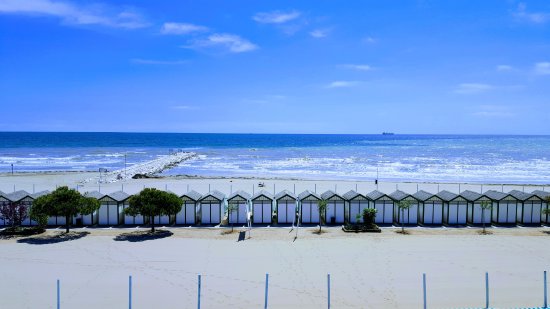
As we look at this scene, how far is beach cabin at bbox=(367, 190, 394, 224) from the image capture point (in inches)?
998

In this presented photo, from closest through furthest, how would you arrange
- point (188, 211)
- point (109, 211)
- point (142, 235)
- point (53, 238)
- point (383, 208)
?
point (53, 238)
point (142, 235)
point (109, 211)
point (188, 211)
point (383, 208)

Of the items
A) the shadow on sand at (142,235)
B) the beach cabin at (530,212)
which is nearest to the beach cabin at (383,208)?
the beach cabin at (530,212)

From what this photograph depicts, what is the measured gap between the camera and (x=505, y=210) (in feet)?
83.6

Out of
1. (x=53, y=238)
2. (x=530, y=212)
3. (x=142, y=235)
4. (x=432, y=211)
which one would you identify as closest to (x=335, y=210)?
(x=432, y=211)

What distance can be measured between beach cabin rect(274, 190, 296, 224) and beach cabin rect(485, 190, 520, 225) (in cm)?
1100

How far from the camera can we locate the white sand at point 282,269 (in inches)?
549

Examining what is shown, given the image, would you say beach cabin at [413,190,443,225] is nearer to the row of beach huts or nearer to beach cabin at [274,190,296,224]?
the row of beach huts

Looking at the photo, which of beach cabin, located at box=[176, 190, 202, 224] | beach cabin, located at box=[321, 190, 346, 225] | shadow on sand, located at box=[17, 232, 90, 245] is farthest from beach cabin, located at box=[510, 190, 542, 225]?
shadow on sand, located at box=[17, 232, 90, 245]

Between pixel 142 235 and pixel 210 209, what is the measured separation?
4.24 meters

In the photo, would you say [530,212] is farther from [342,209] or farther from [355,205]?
[342,209]

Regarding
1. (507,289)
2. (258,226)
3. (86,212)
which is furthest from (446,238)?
(86,212)

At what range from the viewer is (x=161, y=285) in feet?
49.7

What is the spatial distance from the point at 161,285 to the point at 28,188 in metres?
30.4

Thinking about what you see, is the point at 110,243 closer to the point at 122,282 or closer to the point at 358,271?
the point at 122,282
